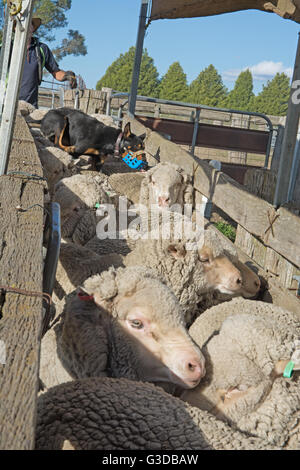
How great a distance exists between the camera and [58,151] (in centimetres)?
613

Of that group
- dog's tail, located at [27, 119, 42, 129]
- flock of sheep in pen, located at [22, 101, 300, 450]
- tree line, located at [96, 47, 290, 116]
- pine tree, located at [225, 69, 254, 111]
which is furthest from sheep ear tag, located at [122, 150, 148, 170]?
pine tree, located at [225, 69, 254, 111]

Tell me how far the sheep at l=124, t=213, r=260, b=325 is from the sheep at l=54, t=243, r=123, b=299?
14cm

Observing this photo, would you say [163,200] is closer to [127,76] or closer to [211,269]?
[211,269]

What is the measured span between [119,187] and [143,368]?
386cm

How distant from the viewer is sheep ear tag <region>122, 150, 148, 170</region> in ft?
22.4

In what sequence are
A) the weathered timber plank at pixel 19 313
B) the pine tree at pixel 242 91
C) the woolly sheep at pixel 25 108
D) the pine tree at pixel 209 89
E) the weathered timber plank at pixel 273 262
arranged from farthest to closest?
1. the pine tree at pixel 242 91
2. the pine tree at pixel 209 89
3. the woolly sheep at pixel 25 108
4. the weathered timber plank at pixel 273 262
5. the weathered timber plank at pixel 19 313

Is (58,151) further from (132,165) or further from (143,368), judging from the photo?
(143,368)

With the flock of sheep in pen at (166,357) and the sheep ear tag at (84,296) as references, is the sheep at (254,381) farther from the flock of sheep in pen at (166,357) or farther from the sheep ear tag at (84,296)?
the sheep ear tag at (84,296)

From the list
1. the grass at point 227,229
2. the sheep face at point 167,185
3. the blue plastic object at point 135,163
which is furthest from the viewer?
the grass at point 227,229

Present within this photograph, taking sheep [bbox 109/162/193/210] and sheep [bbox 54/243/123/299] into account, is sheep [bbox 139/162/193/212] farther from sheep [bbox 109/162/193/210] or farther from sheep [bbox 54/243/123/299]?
sheep [bbox 54/243/123/299]

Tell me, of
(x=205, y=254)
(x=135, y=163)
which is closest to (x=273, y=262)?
(x=205, y=254)

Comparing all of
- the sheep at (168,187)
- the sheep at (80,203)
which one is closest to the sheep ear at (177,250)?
the sheep at (80,203)

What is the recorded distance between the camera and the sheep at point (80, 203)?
4301mm
